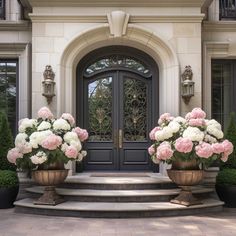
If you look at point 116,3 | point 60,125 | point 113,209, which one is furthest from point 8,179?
point 116,3

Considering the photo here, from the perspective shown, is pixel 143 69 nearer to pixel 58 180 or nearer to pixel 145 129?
pixel 145 129

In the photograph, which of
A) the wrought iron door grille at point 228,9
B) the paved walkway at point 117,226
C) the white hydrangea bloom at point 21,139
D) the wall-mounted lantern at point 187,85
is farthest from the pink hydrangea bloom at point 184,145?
the wrought iron door grille at point 228,9

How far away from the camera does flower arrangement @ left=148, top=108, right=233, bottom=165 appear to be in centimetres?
699

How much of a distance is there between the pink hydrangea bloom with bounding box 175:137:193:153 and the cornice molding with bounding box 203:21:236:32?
3.60 meters

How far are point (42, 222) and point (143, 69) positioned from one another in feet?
15.0

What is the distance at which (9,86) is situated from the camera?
966 cm

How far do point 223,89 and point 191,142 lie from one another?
3.29 metres

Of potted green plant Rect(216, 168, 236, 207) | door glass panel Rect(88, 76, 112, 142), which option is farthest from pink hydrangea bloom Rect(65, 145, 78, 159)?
potted green plant Rect(216, 168, 236, 207)

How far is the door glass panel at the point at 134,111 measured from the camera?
9.48 metres

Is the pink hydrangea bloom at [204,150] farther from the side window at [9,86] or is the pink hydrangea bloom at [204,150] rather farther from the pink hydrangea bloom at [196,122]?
the side window at [9,86]

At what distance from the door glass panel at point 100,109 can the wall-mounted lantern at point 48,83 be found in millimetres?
1207

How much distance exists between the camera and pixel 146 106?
9.52m

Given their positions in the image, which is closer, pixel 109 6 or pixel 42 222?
pixel 42 222

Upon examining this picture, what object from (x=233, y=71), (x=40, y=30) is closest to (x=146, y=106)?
(x=233, y=71)
